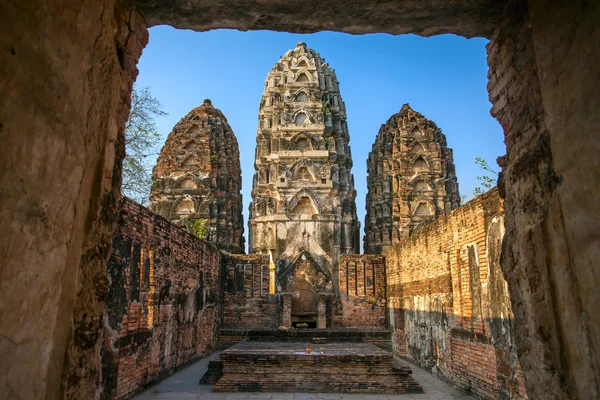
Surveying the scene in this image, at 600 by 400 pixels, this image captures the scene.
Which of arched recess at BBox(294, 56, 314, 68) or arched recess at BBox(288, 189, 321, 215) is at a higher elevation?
arched recess at BBox(294, 56, 314, 68)

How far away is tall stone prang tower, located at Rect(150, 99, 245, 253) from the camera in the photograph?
26844mm

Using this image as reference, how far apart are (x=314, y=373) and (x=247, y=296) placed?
24.6 ft

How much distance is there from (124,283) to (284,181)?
15564 millimetres

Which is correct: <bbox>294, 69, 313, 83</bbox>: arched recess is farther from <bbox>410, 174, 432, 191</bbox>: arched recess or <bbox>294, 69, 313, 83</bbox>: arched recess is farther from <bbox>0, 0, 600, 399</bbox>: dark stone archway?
<bbox>0, 0, 600, 399</bbox>: dark stone archway

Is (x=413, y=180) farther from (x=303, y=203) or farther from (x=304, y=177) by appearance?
(x=303, y=203)

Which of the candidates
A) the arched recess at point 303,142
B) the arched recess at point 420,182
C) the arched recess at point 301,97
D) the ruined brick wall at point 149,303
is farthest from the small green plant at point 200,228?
the ruined brick wall at point 149,303

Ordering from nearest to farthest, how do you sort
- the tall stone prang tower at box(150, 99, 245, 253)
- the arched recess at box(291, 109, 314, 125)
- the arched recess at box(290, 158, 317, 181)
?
the arched recess at box(290, 158, 317, 181)
the arched recess at box(291, 109, 314, 125)
the tall stone prang tower at box(150, 99, 245, 253)

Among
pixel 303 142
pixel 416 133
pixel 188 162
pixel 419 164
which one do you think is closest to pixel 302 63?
pixel 303 142

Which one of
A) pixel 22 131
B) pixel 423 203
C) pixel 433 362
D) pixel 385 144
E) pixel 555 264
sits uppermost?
pixel 385 144

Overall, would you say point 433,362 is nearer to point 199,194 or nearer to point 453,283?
point 453,283

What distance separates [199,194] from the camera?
27078mm

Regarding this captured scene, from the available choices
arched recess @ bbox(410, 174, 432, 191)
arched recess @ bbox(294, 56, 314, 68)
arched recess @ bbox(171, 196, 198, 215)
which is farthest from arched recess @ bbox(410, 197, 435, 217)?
arched recess @ bbox(171, 196, 198, 215)

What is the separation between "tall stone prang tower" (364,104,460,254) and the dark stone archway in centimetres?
2439

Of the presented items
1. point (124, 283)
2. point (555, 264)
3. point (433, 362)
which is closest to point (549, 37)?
point (555, 264)
